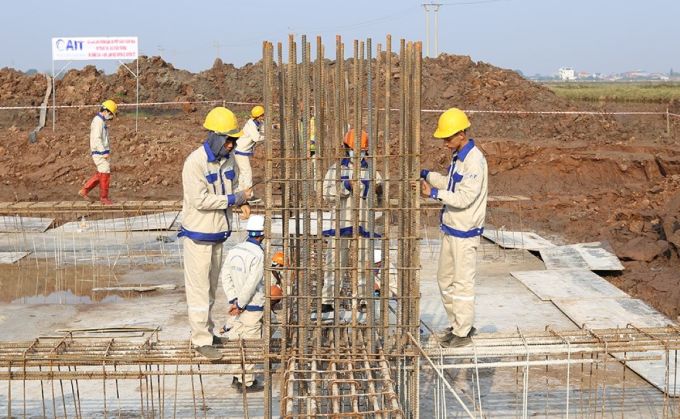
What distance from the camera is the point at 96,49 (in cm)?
2653

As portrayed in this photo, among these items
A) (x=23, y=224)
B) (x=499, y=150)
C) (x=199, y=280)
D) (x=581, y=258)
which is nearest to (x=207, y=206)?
(x=199, y=280)

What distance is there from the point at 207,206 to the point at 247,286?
2.74ft

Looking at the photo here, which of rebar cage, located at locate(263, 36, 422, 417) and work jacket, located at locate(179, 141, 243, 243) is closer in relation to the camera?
rebar cage, located at locate(263, 36, 422, 417)

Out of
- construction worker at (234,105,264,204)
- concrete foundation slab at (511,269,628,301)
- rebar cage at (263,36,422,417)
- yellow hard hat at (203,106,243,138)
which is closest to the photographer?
rebar cage at (263,36,422,417)

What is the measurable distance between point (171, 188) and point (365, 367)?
14962mm

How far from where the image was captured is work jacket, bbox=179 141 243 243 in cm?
691

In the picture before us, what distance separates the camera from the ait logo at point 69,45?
2596 cm

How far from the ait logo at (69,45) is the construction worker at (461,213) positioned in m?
21.0

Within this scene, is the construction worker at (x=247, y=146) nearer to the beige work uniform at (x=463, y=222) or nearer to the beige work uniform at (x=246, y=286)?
the beige work uniform at (x=246, y=286)

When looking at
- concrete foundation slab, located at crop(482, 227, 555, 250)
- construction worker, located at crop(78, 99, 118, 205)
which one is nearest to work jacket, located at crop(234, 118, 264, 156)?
construction worker, located at crop(78, 99, 118, 205)

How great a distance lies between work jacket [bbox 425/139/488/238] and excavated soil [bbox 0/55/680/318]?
14.7ft

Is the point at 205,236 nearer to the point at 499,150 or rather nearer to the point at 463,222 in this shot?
the point at 463,222

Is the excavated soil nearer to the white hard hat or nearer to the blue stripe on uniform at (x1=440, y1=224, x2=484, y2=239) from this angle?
the blue stripe on uniform at (x1=440, y1=224, x2=484, y2=239)

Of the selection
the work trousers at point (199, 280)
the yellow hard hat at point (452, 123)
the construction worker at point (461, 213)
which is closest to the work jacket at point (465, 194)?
the construction worker at point (461, 213)
